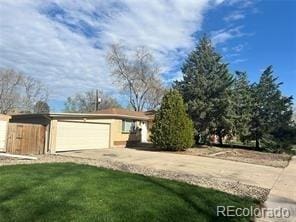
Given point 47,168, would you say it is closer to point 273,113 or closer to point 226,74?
point 226,74

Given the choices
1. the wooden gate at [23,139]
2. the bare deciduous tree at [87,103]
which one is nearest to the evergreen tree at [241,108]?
the wooden gate at [23,139]

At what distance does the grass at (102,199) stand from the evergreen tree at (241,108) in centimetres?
1758

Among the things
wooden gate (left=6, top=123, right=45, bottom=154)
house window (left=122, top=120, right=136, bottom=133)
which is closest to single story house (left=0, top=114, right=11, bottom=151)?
wooden gate (left=6, top=123, right=45, bottom=154)

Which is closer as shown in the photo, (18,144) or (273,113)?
(18,144)

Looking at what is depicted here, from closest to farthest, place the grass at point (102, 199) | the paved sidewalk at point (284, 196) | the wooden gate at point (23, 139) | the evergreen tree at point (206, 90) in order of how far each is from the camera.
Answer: the grass at point (102, 199), the paved sidewalk at point (284, 196), the wooden gate at point (23, 139), the evergreen tree at point (206, 90)

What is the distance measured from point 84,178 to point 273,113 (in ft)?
66.7

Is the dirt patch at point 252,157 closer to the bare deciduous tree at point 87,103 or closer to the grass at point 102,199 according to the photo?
the grass at point 102,199

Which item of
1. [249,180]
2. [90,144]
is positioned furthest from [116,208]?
[90,144]

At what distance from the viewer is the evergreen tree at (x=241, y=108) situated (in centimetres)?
2563

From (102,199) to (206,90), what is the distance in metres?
18.9

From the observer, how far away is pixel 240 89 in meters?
27.3

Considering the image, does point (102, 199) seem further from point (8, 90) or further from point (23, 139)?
point (8, 90)

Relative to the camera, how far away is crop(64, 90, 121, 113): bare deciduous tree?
56250mm

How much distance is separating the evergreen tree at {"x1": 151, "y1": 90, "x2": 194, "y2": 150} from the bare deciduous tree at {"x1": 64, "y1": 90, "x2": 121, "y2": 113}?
115 ft
